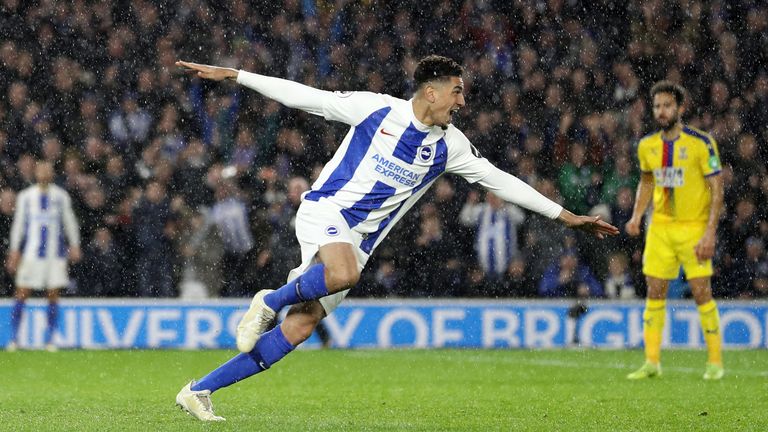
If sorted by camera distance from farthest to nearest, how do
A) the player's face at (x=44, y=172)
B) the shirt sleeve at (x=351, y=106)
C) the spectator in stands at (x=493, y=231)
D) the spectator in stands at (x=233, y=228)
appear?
the spectator in stands at (x=493, y=231), the spectator in stands at (x=233, y=228), the player's face at (x=44, y=172), the shirt sleeve at (x=351, y=106)

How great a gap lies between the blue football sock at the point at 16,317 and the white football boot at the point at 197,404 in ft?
21.1

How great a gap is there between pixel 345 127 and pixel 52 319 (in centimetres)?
393

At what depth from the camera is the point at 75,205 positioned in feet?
43.1

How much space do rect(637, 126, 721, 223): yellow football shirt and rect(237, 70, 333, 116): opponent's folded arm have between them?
3.78 meters

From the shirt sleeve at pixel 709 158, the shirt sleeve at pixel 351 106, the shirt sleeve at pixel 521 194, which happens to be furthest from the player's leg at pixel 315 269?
the shirt sleeve at pixel 709 158

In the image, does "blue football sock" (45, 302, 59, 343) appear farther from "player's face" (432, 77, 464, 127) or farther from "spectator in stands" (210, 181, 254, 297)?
"player's face" (432, 77, 464, 127)

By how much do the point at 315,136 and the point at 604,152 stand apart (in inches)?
121

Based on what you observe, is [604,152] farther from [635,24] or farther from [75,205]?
[75,205]

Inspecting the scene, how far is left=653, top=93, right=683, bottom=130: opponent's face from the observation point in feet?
30.3

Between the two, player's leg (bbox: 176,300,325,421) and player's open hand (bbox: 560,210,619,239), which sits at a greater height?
player's open hand (bbox: 560,210,619,239)

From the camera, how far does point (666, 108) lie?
9.28 metres

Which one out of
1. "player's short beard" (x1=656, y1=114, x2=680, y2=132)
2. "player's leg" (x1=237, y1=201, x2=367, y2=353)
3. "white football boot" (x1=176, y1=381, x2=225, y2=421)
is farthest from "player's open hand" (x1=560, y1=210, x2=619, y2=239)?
"player's short beard" (x1=656, y1=114, x2=680, y2=132)

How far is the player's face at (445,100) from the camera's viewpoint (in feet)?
21.1

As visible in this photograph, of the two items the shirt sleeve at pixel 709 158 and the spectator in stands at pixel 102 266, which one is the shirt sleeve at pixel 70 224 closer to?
the spectator in stands at pixel 102 266
